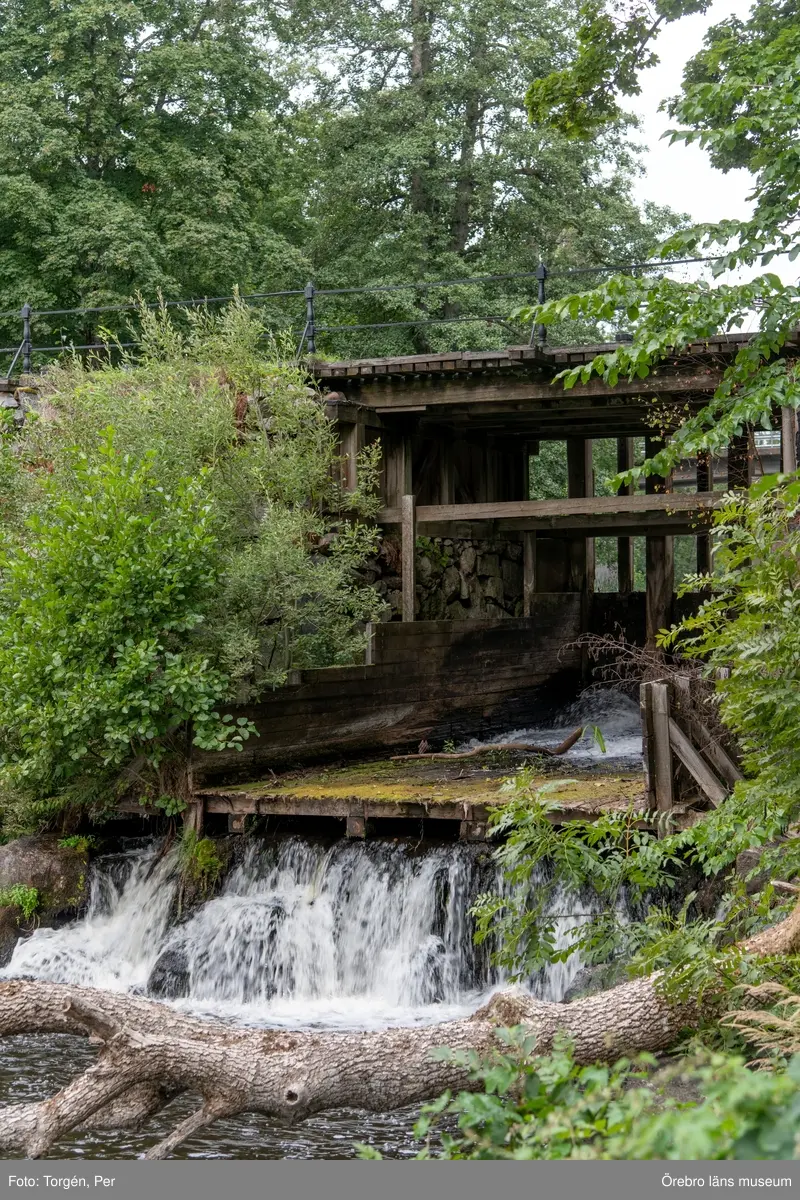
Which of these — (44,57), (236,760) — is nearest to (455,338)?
(44,57)

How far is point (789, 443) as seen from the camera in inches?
453

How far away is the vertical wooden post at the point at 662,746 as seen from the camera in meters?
8.50

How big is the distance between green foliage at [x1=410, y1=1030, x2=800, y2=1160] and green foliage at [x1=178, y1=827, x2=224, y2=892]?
6581 millimetres

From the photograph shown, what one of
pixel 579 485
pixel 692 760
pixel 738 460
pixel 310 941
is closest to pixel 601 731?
Result: pixel 579 485

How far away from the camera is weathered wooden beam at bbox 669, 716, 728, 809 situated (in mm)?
8367

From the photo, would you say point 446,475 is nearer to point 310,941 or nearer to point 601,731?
point 601,731

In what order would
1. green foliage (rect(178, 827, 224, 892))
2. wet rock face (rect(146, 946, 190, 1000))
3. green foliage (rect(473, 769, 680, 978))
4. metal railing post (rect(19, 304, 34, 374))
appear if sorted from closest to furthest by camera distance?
1. green foliage (rect(473, 769, 680, 978))
2. wet rock face (rect(146, 946, 190, 1000))
3. green foliage (rect(178, 827, 224, 892))
4. metal railing post (rect(19, 304, 34, 374))

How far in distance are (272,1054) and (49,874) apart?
6.06 meters

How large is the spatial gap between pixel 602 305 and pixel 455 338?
12799 millimetres

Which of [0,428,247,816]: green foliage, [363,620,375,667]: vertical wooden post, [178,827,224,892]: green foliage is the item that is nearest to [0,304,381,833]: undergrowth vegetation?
[0,428,247,816]: green foliage

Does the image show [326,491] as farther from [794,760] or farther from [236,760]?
[794,760]

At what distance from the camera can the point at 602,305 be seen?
7102 mm

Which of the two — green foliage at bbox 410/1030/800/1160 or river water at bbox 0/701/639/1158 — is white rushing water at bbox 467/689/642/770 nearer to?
river water at bbox 0/701/639/1158

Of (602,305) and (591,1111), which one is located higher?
(602,305)
